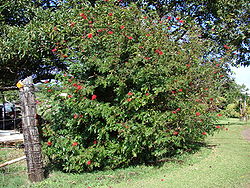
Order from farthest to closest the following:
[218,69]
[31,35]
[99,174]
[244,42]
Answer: [244,42] → [31,35] → [218,69] → [99,174]

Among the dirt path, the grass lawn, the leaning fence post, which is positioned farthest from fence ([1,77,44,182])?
the dirt path

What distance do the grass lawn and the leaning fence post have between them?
0.74 ft

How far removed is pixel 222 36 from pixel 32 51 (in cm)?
691

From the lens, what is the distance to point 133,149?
506 centimetres

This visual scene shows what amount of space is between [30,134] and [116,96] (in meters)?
1.88

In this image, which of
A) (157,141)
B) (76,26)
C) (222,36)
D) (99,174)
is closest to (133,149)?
(157,141)

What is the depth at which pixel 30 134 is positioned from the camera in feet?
15.6

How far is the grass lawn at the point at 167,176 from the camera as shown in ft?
14.5

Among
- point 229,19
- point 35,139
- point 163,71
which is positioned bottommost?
point 35,139

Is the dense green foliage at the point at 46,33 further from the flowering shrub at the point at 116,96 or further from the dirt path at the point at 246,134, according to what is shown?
the dirt path at the point at 246,134

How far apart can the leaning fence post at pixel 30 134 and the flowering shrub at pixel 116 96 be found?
0.42 metres

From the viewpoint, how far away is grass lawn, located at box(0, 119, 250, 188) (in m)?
4.42

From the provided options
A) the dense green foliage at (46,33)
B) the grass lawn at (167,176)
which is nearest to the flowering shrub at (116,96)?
the grass lawn at (167,176)

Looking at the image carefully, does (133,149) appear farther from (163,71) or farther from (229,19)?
(229,19)
